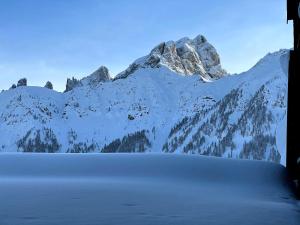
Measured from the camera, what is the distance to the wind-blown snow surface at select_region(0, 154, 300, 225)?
4.86 m

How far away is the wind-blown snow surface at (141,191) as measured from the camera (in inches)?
191

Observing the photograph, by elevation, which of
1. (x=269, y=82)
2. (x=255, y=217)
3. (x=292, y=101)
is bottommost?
(x=255, y=217)

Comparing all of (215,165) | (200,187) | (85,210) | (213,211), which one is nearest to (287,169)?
(215,165)

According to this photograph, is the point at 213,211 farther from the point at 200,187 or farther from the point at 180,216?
the point at 200,187

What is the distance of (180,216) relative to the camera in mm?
4965

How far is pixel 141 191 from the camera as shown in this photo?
7133 mm

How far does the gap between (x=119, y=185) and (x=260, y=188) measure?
8.70ft

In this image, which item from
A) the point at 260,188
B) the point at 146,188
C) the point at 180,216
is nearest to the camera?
the point at 180,216

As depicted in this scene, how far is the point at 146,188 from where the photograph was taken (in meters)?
7.53

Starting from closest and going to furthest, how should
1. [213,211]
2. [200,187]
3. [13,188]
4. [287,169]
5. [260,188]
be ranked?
1. [213,211]
2. [13,188]
3. [200,187]
4. [260,188]
5. [287,169]

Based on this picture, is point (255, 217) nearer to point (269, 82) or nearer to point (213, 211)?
point (213, 211)

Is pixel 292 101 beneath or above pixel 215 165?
above

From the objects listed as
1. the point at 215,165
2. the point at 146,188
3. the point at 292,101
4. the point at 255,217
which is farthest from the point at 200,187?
the point at 255,217

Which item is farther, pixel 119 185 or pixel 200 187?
pixel 200 187
